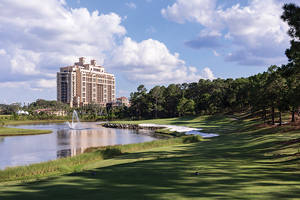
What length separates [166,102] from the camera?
125 m

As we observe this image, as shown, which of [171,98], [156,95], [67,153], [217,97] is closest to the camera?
[67,153]

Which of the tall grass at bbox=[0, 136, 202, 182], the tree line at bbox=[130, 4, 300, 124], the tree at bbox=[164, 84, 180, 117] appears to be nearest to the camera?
the tall grass at bbox=[0, 136, 202, 182]

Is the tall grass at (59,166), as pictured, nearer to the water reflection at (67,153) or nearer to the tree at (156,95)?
the water reflection at (67,153)

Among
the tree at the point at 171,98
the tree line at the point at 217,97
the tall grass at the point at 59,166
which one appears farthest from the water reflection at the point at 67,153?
the tree at the point at 171,98

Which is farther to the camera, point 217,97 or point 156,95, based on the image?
point 156,95

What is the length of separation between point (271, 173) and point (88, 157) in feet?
49.4

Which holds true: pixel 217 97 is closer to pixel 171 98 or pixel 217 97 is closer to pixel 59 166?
pixel 171 98

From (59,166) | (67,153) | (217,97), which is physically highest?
(217,97)

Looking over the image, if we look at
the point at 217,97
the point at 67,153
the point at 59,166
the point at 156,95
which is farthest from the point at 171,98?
the point at 59,166

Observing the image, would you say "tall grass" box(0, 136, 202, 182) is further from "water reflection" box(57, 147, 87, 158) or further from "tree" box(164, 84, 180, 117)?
"tree" box(164, 84, 180, 117)

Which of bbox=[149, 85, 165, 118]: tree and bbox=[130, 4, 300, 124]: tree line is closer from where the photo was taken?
bbox=[130, 4, 300, 124]: tree line

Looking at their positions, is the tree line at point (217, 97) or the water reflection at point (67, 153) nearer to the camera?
the water reflection at point (67, 153)

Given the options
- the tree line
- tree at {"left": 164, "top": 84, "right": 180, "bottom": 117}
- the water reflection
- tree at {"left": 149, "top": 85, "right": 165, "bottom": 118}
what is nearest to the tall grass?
the water reflection

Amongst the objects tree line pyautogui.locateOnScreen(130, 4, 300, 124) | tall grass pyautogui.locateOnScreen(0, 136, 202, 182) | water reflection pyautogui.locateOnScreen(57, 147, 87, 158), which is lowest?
water reflection pyautogui.locateOnScreen(57, 147, 87, 158)
